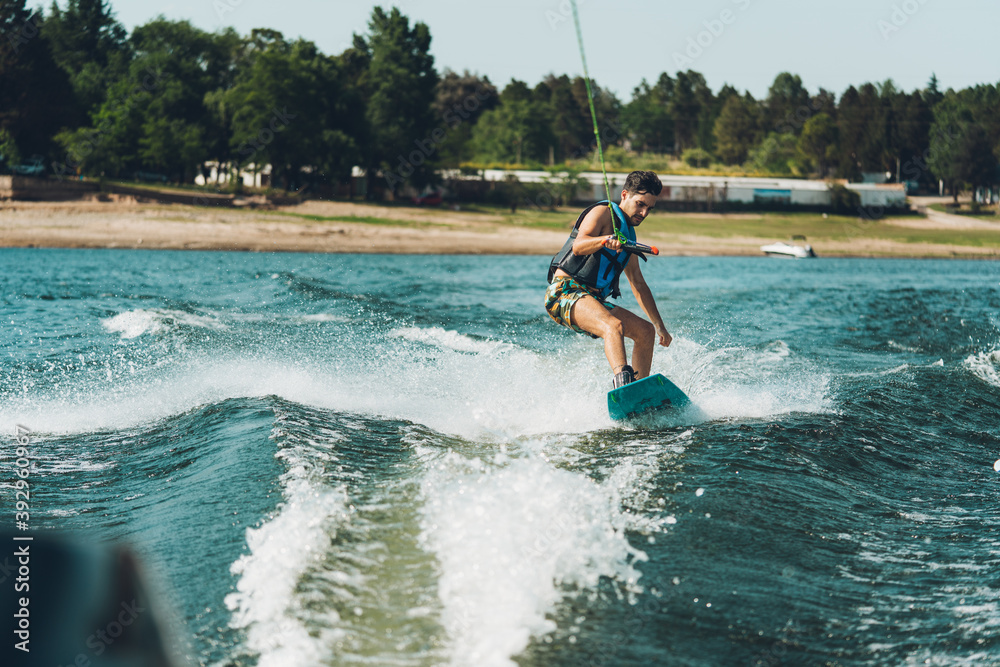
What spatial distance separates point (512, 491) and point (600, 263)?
300 cm

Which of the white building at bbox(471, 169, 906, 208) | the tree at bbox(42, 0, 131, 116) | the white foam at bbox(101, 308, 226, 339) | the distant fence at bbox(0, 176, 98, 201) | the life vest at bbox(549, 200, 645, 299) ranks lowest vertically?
the white foam at bbox(101, 308, 226, 339)

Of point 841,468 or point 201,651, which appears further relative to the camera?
point 841,468

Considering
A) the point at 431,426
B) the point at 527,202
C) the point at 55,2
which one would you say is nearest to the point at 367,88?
the point at 527,202

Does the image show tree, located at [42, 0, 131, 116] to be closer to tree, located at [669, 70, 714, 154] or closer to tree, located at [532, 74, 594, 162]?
tree, located at [532, 74, 594, 162]

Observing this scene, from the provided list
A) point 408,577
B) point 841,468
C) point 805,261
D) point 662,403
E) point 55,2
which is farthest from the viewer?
point 55,2

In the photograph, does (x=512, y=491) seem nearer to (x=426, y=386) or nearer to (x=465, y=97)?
(x=426, y=386)

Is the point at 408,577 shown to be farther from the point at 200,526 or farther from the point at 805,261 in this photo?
the point at 805,261

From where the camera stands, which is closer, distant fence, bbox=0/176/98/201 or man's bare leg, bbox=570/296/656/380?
man's bare leg, bbox=570/296/656/380

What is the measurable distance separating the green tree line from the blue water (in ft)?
121

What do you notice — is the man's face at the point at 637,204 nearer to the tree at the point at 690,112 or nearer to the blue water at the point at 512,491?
the blue water at the point at 512,491

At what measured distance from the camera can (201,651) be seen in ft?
10.7

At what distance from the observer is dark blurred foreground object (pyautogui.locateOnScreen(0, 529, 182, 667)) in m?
3.35

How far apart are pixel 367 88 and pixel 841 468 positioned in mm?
51413

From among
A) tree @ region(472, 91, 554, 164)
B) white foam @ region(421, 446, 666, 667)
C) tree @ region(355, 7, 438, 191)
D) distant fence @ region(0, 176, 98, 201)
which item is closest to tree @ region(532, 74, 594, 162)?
tree @ region(472, 91, 554, 164)
